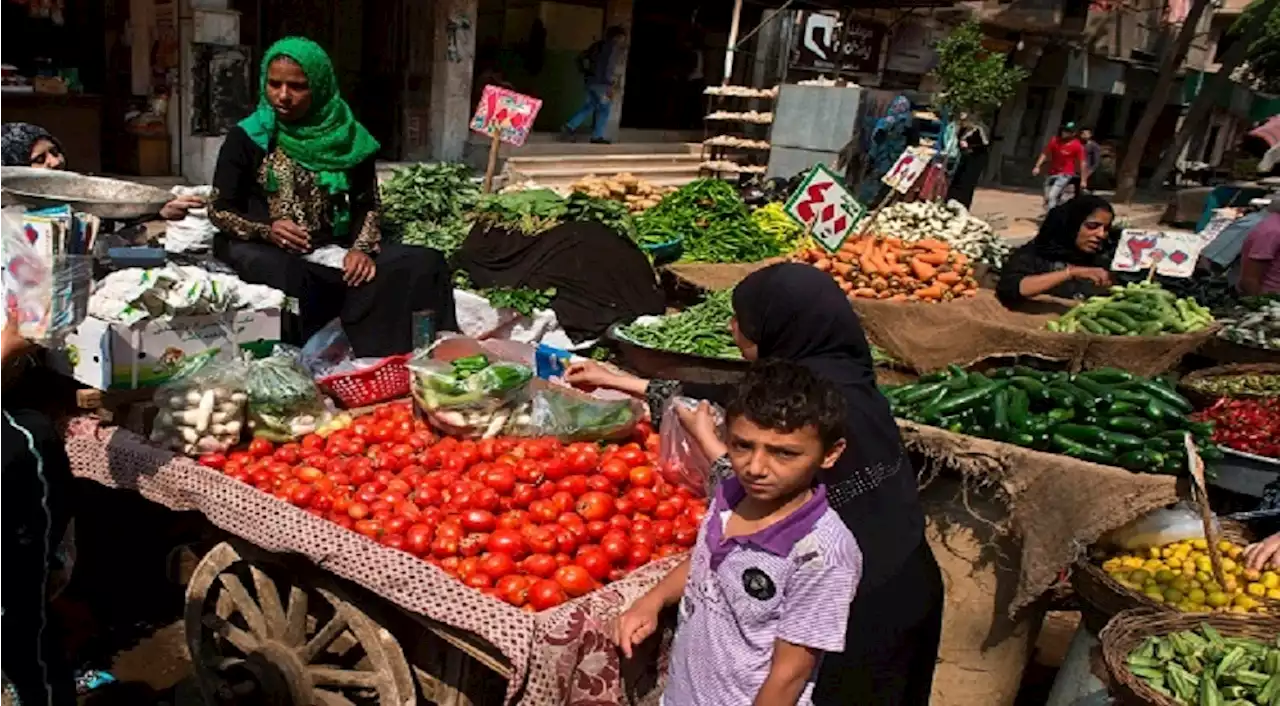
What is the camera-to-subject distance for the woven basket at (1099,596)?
301cm

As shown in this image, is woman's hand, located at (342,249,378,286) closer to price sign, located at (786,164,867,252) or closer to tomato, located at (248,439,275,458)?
tomato, located at (248,439,275,458)

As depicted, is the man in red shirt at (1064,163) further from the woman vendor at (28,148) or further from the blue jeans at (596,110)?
the woman vendor at (28,148)

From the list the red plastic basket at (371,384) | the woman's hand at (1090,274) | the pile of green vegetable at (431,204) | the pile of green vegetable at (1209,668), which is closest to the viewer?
the pile of green vegetable at (1209,668)

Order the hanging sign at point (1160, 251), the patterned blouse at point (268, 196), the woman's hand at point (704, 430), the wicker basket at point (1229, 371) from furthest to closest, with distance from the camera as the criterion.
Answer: the hanging sign at point (1160, 251)
the wicker basket at point (1229, 371)
the patterned blouse at point (268, 196)
the woman's hand at point (704, 430)

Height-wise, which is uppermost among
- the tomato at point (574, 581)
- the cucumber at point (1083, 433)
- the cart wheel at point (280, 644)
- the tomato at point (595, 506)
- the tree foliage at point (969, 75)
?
the tree foliage at point (969, 75)

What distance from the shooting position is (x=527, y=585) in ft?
8.55

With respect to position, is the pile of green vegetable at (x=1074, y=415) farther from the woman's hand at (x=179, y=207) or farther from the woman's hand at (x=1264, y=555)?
the woman's hand at (x=179, y=207)

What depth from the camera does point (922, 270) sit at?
21.1 feet

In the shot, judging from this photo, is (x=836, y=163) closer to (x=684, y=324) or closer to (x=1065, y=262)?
(x=1065, y=262)

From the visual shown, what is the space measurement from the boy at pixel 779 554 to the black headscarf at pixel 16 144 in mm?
3742

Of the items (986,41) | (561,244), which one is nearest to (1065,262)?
(561,244)

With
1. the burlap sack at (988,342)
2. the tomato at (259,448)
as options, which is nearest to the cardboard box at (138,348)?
the tomato at (259,448)

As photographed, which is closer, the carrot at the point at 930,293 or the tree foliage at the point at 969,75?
the carrot at the point at 930,293

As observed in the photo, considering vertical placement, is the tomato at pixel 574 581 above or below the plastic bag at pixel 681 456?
below
